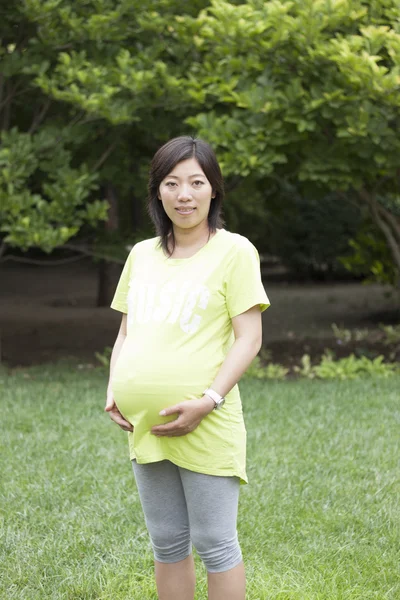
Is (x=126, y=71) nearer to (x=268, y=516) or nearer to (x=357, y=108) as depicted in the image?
(x=357, y=108)

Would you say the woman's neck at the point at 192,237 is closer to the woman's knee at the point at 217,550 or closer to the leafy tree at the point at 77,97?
the woman's knee at the point at 217,550

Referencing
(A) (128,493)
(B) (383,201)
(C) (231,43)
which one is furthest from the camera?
(B) (383,201)

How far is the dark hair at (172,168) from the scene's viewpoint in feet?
7.46

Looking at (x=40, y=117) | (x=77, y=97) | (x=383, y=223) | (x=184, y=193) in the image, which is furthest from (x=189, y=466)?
(x=383, y=223)

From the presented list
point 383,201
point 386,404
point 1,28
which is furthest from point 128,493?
point 383,201

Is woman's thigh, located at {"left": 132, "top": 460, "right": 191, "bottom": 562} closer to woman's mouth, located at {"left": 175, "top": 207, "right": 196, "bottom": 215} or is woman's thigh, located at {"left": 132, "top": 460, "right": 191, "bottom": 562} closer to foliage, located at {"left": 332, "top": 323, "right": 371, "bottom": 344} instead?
woman's mouth, located at {"left": 175, "top": 207, "right": 196, "bottom": 215}

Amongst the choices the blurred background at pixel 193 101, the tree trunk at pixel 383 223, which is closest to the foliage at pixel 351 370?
the blurred background at pixel 193 101

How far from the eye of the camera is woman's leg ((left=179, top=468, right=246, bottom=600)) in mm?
2213

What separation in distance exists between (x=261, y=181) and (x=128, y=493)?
6.10 metres

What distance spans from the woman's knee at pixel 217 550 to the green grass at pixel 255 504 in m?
0.73

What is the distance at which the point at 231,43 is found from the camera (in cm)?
657

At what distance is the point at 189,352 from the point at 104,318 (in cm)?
1119

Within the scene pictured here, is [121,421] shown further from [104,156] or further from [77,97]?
[104,156]

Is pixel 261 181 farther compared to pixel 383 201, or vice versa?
pixel 383 201
